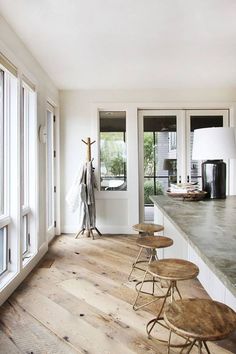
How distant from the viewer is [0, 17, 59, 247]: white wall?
274 cm

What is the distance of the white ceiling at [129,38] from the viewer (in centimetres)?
250

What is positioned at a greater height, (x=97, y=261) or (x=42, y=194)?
(x=42, y=194)

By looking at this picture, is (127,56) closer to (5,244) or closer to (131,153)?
(131,153)

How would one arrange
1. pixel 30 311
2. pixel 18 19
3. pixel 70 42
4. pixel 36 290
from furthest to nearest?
pixel 70 42
pixel 36 290
pixel 18 19
pixel 30 311

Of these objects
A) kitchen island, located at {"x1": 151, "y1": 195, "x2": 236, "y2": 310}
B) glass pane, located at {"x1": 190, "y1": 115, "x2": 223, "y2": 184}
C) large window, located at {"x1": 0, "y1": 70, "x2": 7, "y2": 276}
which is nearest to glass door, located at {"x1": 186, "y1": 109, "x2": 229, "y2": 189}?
glass pane, located at {"x1": 190, "y1": 115, "x2": 223, "y2": 184}

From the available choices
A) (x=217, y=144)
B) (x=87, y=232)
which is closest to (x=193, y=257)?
(x=217, y=144)

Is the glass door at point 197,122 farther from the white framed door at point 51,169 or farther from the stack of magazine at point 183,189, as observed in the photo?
the white framed door at point 51,169

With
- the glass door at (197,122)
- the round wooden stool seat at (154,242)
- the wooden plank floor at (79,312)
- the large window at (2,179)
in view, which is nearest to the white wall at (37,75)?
the large window at (2,179)

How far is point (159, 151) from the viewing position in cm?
526

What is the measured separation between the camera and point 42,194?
158 inches

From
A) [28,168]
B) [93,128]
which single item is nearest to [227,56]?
[93,128]

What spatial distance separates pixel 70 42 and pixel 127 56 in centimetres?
74

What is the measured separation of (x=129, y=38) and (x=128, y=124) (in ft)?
6.95

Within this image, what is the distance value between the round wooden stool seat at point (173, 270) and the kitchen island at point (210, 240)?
0.33 ft
